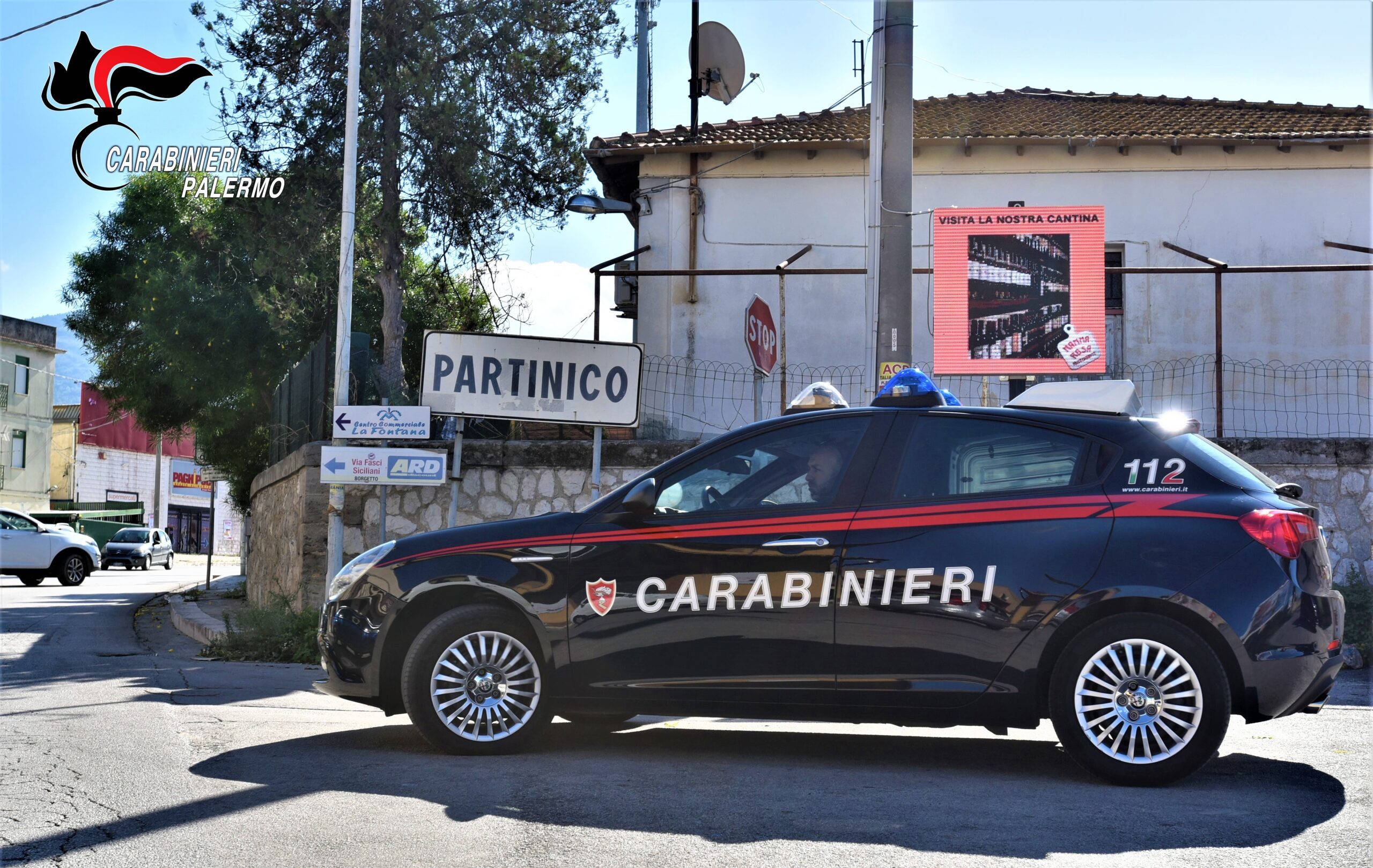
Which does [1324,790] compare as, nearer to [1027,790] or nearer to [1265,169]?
[1027,790]

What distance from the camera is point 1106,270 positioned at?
11.9m

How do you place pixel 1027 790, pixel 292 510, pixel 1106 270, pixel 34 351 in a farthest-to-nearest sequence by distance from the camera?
pixel 34 351
pixel 292 510
pixel 1106 270
pixel 1027 790

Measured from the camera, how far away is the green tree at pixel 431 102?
50.8ft

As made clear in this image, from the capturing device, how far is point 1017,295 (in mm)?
11633

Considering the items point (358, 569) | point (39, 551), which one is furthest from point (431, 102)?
point (39, 551)

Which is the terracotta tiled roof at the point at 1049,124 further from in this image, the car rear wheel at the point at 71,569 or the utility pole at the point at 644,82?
the car rear wheel at the point at 71,569

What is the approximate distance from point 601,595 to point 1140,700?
7.57 ft

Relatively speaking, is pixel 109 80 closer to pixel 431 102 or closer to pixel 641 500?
pixel 431 102

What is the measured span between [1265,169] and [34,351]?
49520 mm

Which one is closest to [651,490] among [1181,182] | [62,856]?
[62,856]

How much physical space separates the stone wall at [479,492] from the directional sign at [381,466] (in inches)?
27.5

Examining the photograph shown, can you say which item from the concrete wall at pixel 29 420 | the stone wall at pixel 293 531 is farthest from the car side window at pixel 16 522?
the concrete wall at pixel 29 420

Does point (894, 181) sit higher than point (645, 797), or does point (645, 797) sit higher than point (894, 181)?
point (894, 181)

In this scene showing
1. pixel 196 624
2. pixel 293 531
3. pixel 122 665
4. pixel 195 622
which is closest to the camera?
Result: pixel 122 665
